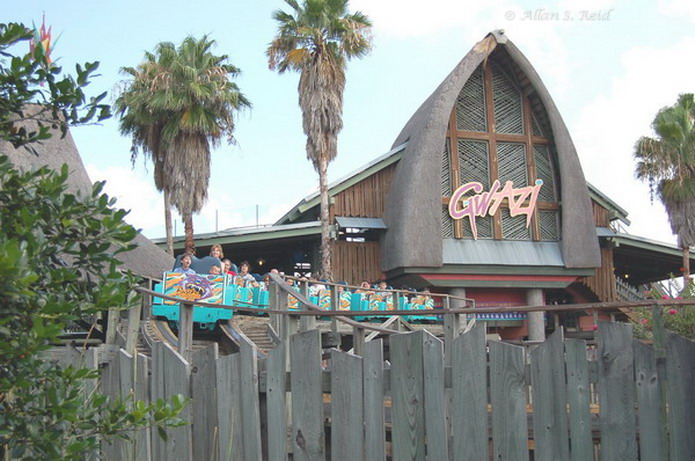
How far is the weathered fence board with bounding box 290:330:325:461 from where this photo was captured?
4559 mm

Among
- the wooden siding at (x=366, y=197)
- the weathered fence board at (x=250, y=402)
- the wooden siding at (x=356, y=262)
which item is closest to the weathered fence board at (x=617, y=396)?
the weathered fence board at (x=250, y=402)

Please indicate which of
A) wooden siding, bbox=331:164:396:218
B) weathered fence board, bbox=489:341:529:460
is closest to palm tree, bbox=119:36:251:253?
wooden siding, bbox=331:164:396:218

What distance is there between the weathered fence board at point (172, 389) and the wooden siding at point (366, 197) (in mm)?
19302

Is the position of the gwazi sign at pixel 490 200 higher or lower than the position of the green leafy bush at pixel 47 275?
higher

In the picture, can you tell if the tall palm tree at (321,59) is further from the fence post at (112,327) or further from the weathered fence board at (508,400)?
the weathered fence board at (508,400)

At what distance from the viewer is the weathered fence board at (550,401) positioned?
400 centimetres

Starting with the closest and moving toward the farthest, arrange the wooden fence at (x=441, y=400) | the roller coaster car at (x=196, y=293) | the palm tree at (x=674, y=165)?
1. the wooden fence at (x=441, y=400)
2. the roller coaster car at (x=196, y=293)
3. the palm tree at (x=674, y=165)

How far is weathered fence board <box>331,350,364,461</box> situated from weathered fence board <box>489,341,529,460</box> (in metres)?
0.72

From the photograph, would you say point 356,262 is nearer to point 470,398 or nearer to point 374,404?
point 374,404

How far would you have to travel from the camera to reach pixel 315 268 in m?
25.0

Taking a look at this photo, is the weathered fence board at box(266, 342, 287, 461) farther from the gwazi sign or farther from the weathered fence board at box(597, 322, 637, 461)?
the gwazi sign

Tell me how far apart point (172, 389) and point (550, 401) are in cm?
236

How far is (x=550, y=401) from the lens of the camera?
4.03 m

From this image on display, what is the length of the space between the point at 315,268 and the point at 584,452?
69.5ft
